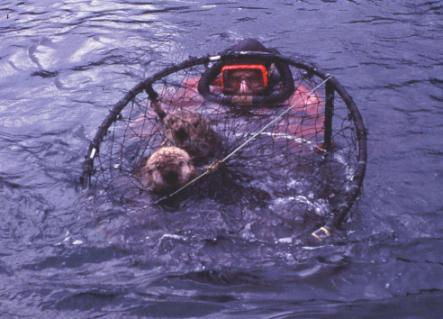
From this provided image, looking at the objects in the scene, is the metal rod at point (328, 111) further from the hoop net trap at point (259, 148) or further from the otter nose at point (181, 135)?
the otter nose at point (181, 135)

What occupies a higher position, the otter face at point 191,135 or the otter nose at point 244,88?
the otter nose at point 244,88

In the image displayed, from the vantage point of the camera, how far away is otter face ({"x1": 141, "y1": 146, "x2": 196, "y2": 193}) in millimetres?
4984

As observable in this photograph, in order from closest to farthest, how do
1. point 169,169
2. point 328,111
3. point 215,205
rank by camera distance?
point 169,169 < point 215,205 < point 328,111

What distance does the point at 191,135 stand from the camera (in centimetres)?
555

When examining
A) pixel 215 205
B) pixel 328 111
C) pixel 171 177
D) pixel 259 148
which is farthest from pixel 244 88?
pixel 171 177

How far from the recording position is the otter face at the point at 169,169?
4.98 m

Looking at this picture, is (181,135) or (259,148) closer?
(181,135)

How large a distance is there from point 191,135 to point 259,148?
2.33 feet

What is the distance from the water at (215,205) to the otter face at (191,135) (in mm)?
631

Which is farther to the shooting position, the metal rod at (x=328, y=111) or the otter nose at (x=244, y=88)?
the otter nose at (x=244, y=88)

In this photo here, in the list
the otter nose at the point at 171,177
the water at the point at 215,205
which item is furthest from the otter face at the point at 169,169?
the water at the point at 215,205

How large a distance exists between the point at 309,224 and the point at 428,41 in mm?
4920

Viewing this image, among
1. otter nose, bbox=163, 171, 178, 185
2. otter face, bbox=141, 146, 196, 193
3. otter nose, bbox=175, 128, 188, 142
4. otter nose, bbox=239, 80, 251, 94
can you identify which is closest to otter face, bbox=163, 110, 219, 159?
otter nose, bbox=175, 128, 188, 142

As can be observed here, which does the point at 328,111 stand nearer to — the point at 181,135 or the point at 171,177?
the point at 181,135
